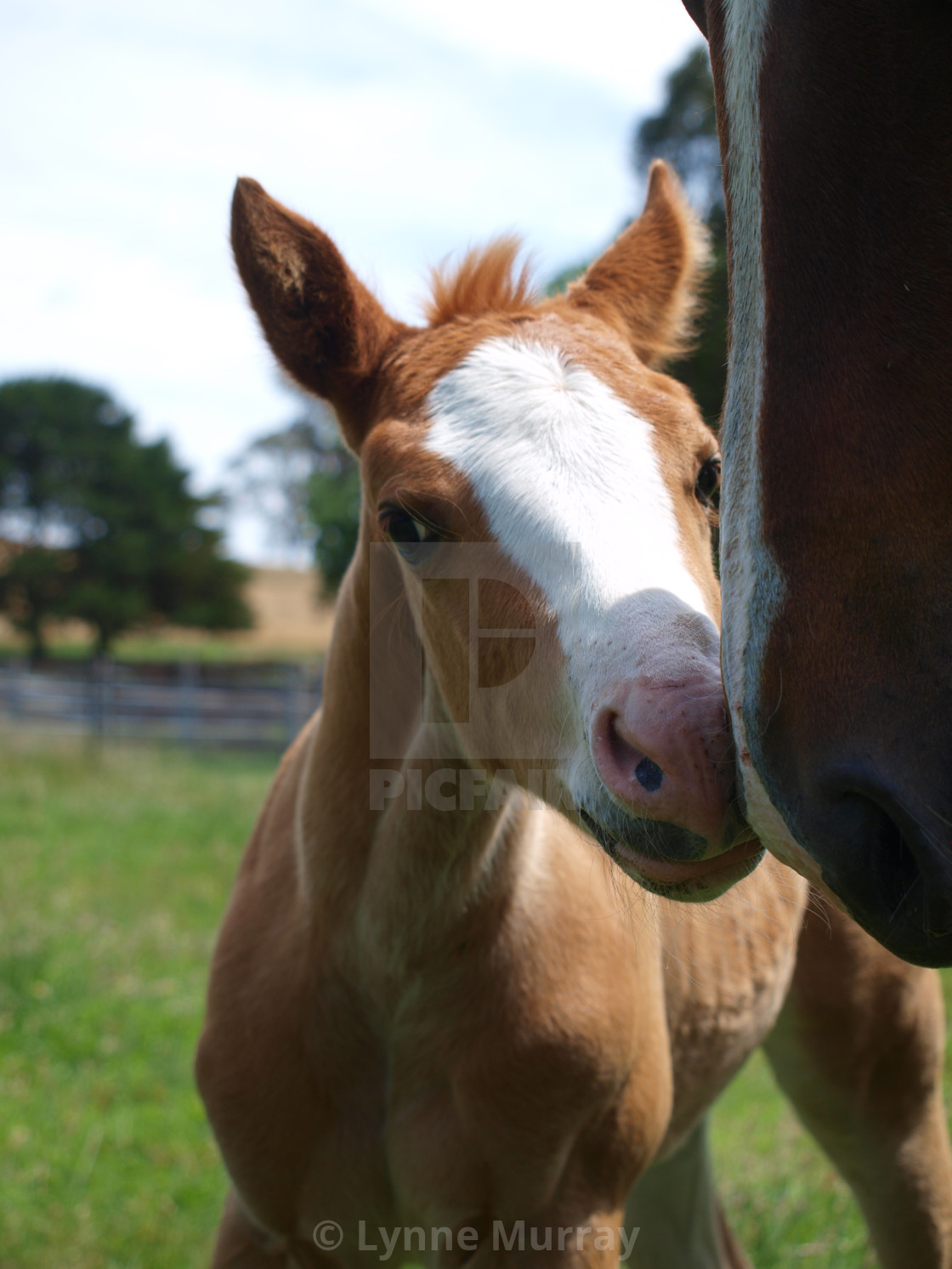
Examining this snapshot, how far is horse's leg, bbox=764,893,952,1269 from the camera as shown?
2.80 m

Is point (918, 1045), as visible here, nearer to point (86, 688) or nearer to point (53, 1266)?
point (53, 1266)

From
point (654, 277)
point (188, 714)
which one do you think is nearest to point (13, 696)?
point (188, 714)

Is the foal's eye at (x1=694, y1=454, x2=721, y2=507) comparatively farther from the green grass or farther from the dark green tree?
the dark green tree

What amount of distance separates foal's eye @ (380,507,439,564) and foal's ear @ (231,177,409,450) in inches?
15.2

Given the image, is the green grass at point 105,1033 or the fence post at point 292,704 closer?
the green grass at point 105,1033

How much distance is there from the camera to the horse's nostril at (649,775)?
1192mm

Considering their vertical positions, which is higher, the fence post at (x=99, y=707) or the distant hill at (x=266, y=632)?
the fence post at (x=99, y=707)

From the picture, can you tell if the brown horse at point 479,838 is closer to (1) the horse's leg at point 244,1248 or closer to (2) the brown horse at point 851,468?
(1) the horse's leg at point 244,1248

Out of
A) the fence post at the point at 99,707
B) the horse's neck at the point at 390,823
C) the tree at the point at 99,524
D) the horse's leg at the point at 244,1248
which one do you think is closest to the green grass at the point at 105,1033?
the horse's leg at the point at 244,1248

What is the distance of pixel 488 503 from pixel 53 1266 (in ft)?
9.76

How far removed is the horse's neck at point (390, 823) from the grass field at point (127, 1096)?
1961 mm

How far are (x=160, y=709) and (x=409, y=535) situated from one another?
17.7m

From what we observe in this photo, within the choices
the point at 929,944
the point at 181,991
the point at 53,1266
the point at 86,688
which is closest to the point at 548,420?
the point at 929,944

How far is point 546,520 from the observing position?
1494 millimetres
